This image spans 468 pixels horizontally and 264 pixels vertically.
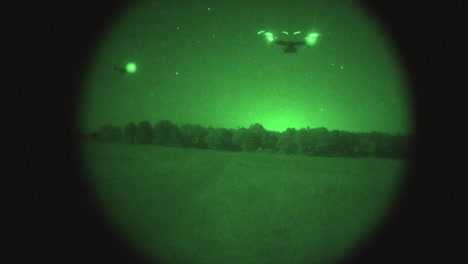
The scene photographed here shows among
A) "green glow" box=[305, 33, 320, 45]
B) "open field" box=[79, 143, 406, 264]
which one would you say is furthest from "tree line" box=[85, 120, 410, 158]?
"green glow" box=[305, 33, 320, 45]

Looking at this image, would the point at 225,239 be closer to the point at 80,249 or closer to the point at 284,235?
the point at 284,235

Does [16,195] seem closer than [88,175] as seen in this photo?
Yes

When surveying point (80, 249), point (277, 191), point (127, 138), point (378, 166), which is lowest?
point (80, 249)

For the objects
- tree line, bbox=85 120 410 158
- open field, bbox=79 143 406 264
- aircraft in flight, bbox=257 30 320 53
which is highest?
aircraft in flight, bbox=257 30 320 53

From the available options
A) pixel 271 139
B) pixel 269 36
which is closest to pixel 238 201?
pixel 271 139

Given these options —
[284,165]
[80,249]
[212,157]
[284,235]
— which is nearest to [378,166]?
[284,165]

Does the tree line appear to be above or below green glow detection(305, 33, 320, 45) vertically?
below

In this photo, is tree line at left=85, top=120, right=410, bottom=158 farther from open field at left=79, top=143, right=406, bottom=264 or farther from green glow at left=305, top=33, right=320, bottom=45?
green glow at left=305, top=33, right=320, bottom=45

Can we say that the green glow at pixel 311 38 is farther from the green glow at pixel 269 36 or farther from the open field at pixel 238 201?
the open field at pixel 238 201

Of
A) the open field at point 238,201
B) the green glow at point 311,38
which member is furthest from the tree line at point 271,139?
the green glow at point 311,38
